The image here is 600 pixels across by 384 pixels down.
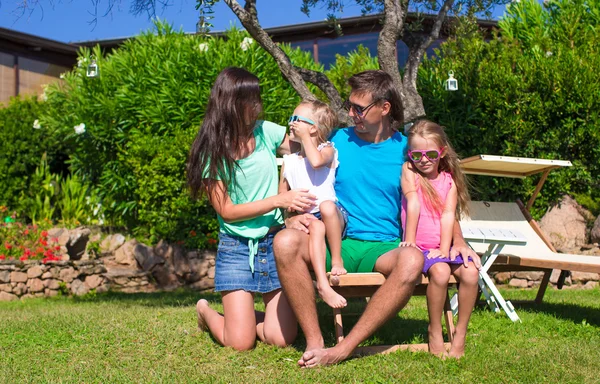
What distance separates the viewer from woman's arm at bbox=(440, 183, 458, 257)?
3777 millimetres

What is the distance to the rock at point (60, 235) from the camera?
8.27 m

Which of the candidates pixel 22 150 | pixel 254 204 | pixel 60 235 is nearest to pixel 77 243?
pixel 60 235

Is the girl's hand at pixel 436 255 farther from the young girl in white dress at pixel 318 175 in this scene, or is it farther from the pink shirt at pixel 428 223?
the young girl in white dress at pixel 318 175

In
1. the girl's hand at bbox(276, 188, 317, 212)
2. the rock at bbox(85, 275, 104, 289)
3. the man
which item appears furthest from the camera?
the rock at bbox(85, 275, 104, 289)

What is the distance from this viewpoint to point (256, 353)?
3.90m

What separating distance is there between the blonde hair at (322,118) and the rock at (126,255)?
17.0ft

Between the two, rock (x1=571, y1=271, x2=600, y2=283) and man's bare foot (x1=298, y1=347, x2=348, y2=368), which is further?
rock (x1=571, y1=271, x2=600, y2=283)

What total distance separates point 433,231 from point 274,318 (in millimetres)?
1101

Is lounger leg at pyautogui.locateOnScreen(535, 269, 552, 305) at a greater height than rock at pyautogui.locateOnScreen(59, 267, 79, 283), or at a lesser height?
greater

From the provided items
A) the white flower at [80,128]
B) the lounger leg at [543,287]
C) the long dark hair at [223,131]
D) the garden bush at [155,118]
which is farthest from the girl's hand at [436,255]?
the white flower at [80,128]

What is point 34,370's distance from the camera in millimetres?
3555

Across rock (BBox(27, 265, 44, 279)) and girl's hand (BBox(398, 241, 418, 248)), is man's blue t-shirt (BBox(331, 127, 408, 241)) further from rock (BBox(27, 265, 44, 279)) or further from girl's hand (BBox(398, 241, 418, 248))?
rock (BBox(27, 265, 44, 279))

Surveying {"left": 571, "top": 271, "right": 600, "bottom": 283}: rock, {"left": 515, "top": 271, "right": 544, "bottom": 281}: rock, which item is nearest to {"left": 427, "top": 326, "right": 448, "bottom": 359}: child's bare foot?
{"left": 515, "top": 271, "right": 544, "bottom": 281}: rock

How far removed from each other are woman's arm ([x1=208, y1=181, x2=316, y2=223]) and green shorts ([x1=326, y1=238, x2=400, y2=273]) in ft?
1.10
